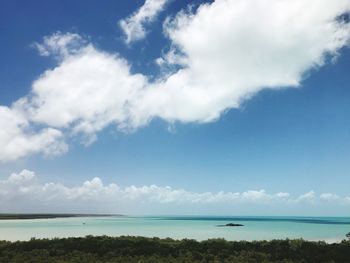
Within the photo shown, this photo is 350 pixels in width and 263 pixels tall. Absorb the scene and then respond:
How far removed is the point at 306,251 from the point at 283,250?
1.28 meters

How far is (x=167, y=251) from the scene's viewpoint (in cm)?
2383

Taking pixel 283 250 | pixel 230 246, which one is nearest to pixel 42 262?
pixel 230 246

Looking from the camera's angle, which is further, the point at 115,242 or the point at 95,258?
the point at 115,242

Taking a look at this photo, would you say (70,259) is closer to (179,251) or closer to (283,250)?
(179,251)

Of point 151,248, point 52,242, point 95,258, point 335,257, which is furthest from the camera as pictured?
point 52,242

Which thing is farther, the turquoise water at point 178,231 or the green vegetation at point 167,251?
the turquoise water at point 178,231

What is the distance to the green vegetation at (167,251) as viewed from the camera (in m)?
21.6

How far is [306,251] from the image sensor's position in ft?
72.4

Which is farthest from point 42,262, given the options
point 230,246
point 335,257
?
point 335,257

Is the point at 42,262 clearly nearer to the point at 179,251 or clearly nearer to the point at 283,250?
the point at 179,251

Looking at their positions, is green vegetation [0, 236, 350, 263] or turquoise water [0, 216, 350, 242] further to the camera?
turquoise water [0, 216, 350, 242]

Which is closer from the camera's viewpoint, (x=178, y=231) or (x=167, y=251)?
(x=167, y=251)

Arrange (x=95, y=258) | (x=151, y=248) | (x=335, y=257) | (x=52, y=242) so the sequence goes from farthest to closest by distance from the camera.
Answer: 1. (x=52, y=242)
2. (x=151, y=248)
3. (x=95, y=258)
4. (x=335, y=257)

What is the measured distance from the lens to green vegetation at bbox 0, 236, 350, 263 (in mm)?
21562
